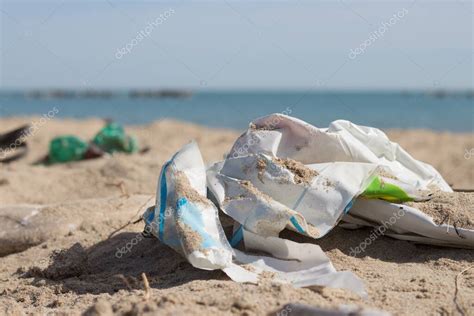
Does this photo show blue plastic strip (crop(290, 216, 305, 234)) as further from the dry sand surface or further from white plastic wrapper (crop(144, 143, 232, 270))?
white plastic wrapper (crop(144, 143, 232, 270))

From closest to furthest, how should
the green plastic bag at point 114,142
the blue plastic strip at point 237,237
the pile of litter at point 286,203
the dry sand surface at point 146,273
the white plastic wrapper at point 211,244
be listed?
the dry sand surface at point 146,273, the white plastic wrapper at point 211,244, the pile of litter at point 286,203, the blue plastic strip at point 237,237, the green plastic bag at point 114,142

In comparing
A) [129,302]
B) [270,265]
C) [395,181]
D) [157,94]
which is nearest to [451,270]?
[395,181]

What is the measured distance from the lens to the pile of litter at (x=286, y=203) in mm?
2777

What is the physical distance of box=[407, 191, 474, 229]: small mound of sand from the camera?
2.99 m

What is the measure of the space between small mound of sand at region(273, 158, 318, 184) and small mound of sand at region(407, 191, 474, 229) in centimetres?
55

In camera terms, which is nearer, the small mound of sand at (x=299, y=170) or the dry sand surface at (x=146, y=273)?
the dry sand surface at (x=146, y=273)

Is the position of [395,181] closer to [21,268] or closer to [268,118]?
[268,118]

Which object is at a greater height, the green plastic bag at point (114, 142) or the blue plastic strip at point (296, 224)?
the blue plastic strip at point (296, 224)

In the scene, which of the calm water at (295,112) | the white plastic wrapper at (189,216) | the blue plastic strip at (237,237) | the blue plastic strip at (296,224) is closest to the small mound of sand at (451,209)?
the blue plastic strip at (296,224)

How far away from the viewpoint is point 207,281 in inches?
103

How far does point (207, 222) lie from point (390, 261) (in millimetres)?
941

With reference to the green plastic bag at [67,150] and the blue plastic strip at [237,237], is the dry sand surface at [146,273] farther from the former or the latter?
the green plastic bag at [67,150]

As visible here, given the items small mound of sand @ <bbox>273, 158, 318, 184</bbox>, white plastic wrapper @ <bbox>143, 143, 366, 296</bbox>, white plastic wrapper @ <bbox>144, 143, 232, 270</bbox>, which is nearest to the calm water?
small mound of sand @ <bbox>273, 158, 318, 184</bbox>

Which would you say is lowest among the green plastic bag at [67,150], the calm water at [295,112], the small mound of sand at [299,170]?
the calm water at [295,112]
